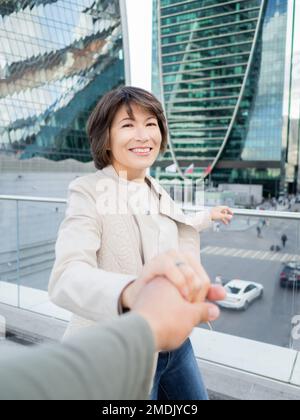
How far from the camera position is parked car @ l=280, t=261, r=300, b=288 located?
2291mm

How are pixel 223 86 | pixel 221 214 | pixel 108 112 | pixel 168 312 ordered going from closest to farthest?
pixel 168 312 < pixel 108 112 < pixel 221 214 < pixel 223 86

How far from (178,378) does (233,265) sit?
2.12 m

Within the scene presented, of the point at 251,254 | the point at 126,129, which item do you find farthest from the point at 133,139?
the point at 251,254

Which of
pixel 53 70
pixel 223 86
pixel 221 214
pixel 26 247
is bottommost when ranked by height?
pixel 26 247

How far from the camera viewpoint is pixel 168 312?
0.43 meters

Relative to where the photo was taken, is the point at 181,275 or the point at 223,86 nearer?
the point at 181,275

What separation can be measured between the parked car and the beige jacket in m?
1.52

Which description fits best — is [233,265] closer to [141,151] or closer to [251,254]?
[251,254]

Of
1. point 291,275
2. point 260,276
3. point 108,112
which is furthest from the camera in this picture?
point 260,276

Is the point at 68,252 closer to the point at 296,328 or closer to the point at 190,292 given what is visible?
the point at 190,292

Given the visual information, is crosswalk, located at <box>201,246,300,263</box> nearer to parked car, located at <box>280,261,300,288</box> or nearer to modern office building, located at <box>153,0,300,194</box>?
parked car, located at <box>280,261,300,288</box>

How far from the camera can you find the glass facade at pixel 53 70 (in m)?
22.9

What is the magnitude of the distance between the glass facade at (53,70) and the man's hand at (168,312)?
23.4 meters

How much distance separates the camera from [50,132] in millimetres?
25781
